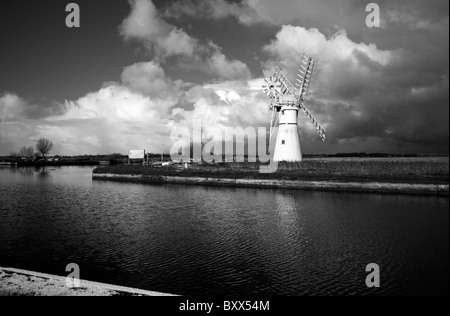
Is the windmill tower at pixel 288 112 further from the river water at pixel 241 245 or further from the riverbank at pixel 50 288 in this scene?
the riverbank at pixel 50 288

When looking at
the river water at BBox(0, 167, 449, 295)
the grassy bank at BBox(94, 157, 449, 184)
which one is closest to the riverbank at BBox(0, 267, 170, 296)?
the river water at BBox(0, 167, 449, 295)

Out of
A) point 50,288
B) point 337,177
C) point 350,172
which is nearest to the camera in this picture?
point 50,288

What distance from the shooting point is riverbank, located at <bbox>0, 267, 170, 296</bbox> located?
8812 millimetres

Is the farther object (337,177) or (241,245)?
(337,177)

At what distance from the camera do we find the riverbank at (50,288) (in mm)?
8812

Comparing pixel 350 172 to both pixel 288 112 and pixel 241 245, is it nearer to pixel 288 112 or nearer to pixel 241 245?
pixel 288 112

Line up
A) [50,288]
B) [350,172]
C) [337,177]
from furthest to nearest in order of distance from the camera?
1. [350,172]
2. [337,177]
3. [50,288]

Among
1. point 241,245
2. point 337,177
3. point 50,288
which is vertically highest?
point 337,177

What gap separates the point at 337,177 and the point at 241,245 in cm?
2889

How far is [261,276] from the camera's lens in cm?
1218

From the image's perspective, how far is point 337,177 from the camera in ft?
136

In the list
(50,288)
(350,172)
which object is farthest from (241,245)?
(350,172)

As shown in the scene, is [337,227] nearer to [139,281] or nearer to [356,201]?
[356,201]
